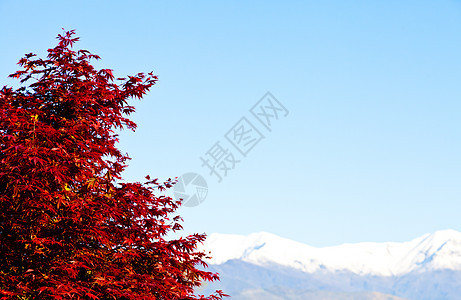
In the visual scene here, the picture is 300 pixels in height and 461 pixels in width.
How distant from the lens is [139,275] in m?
11.9

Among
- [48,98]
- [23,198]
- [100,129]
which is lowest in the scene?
[23,198]

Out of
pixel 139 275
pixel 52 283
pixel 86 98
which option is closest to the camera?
pixel 52 283

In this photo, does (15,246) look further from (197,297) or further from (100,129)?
(197,297)

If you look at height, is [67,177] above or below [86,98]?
below

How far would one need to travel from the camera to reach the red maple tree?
11156 millimetres

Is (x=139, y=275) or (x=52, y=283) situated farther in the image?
(x=139, y=275)

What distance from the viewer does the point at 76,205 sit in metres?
11.5

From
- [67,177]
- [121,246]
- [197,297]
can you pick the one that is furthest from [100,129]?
[197,297]

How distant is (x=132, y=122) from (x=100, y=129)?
44.2 inches

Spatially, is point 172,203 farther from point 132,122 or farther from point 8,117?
point 8,117

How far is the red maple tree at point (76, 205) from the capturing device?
36.6ft

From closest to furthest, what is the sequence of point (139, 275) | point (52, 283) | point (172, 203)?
point (52, 283), point (139, 275), point (172, 203)

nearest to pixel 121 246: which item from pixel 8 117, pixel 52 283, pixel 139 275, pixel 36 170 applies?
pixel 139 275

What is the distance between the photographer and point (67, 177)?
460 inches
